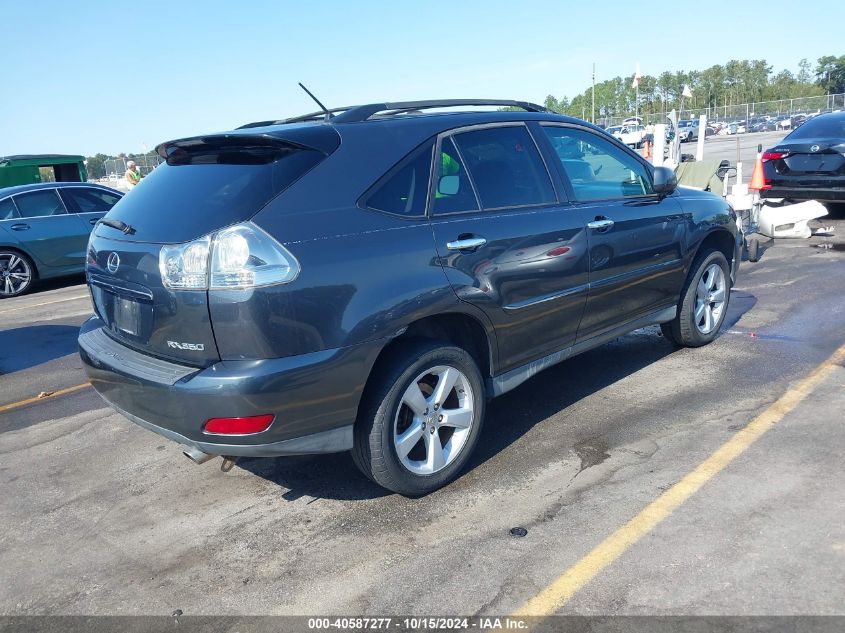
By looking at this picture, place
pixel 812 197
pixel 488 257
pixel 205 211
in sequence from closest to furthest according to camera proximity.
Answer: pixel 205 211
pixel 488 257
pixel 812 197

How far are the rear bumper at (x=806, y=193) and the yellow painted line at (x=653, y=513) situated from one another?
6.59m

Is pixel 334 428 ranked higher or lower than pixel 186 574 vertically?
higher

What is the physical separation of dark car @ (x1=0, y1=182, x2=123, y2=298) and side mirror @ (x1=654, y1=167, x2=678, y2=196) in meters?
8.86

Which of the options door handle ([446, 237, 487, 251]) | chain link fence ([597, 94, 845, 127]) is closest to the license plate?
door handle ([446, 237, 487, 251])

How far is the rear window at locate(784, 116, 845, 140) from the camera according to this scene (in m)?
10.4

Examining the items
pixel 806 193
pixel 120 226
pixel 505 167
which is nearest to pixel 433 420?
pixel 505 167

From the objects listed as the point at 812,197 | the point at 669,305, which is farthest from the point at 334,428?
the point at 812,197

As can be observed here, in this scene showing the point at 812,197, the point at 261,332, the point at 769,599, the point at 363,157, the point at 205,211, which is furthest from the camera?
the point at 812,197

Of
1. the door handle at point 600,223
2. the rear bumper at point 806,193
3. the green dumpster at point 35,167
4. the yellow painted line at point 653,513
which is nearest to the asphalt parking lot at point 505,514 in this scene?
the yellow painted line at point 653,513

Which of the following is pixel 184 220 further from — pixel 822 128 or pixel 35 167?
pixel 35 167

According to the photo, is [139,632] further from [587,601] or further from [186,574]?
[587,601]

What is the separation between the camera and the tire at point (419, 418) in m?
3.28

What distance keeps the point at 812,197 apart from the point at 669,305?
6.65m

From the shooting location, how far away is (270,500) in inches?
144
